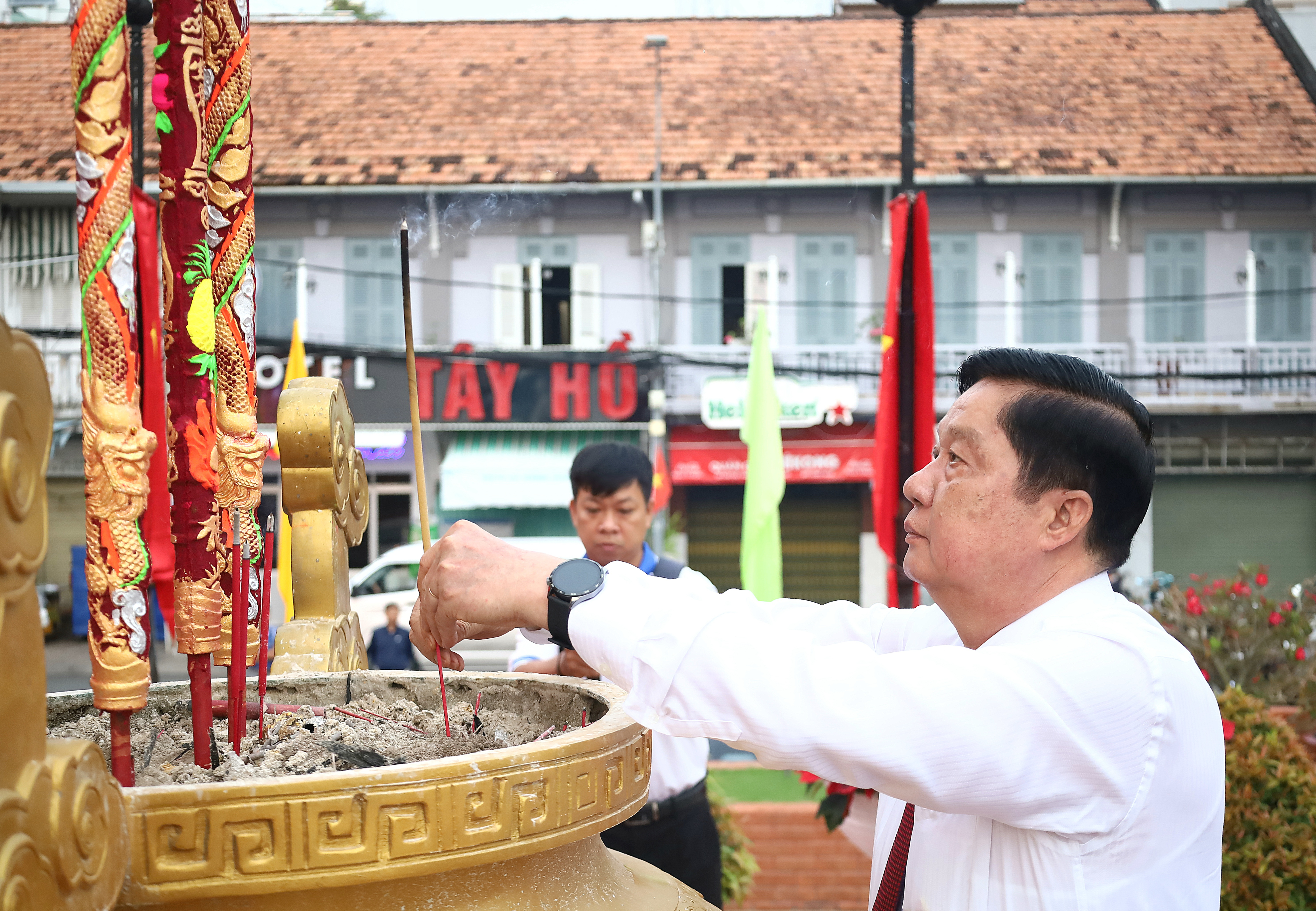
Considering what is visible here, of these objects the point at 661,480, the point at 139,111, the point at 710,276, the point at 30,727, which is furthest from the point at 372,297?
the point at 30,727

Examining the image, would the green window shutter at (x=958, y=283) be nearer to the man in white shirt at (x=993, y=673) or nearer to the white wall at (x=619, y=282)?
→ the white wall at (x=619, y=282)

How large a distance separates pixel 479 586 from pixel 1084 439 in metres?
0.69

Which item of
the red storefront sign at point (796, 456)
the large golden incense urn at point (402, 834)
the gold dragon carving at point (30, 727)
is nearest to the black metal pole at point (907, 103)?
the large golden incense urn at point (402, 834)

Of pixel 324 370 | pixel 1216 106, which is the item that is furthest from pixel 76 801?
pixel 1216 106

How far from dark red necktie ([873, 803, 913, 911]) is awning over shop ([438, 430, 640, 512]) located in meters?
11.5

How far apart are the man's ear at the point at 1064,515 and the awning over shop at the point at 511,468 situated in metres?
11.6

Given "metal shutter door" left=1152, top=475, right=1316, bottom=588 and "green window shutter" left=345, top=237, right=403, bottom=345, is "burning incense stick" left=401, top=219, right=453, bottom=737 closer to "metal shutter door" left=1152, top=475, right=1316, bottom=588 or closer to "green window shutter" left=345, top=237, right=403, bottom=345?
"green window shutter" left=345, top=237, right=403, bottom=345

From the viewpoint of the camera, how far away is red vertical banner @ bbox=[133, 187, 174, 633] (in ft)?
6.88

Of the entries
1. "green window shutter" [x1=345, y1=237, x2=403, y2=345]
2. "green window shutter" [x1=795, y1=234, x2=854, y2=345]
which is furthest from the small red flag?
"green window shutter" [x1=345, y1=237, x2=403, y2=345]

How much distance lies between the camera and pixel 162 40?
1.21m

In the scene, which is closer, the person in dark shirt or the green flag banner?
the green flag banner

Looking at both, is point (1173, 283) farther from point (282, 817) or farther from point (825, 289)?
point (282, 817)

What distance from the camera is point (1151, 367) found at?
1356 centimetres

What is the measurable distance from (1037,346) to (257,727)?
13.5 metres
